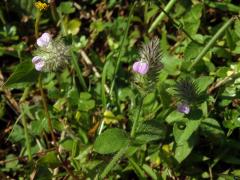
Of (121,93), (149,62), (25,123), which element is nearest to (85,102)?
(121,93)

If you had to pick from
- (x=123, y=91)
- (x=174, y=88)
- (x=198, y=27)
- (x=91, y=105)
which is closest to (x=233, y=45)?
Result: (x=198, y=27)

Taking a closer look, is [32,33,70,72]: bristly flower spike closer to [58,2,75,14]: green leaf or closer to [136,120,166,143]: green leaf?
[136,120,166,143]: green leaf

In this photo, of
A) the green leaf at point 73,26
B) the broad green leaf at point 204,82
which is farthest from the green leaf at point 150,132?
the green leaf at point 73,26

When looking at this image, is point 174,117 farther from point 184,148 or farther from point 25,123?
point 25,123

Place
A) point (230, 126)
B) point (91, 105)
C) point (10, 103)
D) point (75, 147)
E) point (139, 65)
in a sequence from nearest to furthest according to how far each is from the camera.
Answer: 1. point (139, 65)
2. point (230, 126)
3. point (75, 147)
4. point (91, 105)
5. point (10, 103)

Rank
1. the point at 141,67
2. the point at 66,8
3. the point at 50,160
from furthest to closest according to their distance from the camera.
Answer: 1. the point at 66,8
2. the point at 50,160
3. the point at 141,67

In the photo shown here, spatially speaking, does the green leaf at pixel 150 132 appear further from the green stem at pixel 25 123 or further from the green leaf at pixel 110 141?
the green stem at pixel 25 123

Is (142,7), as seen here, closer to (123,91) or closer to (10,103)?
(123,91)
